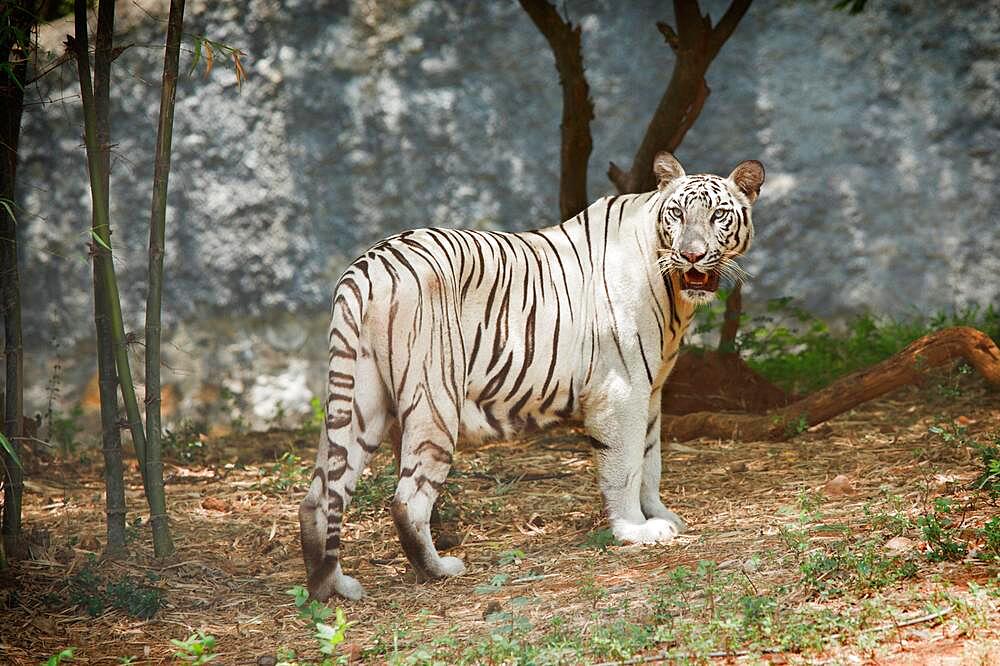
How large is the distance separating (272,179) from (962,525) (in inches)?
239

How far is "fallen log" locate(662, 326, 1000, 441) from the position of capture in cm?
602

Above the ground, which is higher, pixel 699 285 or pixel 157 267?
pixel 157 267

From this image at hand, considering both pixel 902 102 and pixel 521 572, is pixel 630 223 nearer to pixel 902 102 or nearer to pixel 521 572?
pixel 521 572

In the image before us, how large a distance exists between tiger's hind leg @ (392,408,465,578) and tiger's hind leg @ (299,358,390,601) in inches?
7.4

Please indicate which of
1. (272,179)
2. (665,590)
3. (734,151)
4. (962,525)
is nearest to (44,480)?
(272,179)

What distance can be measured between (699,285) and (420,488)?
1511mm

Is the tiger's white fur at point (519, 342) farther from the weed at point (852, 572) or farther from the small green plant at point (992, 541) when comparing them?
the small green plant at point (992, 541)

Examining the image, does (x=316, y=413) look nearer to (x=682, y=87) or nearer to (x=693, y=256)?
(x=682, y=87)

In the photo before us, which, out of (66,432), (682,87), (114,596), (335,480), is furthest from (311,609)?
(66,432)

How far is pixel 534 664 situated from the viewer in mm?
3275

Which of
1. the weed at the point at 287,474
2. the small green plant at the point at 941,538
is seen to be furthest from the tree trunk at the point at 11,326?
the small green plant at the point at 941,538

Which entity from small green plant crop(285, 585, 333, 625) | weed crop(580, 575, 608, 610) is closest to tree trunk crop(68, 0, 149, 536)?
small green plant crop(285, 585, 333, 625)

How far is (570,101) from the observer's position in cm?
691

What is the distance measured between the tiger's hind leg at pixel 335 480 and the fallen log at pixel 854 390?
9.20ft
